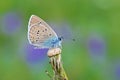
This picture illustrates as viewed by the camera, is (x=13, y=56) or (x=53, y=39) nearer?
(x=53, y=39)

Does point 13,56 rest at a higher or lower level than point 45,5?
lower

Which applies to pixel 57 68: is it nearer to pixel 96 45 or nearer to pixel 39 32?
pixel 39 32

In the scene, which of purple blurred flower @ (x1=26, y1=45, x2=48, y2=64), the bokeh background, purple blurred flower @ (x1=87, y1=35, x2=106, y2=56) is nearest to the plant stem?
the bokeh background

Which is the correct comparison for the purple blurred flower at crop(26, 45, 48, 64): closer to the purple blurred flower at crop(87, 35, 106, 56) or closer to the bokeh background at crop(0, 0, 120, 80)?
the bokeh background at crop(0, 0, 120, 80)

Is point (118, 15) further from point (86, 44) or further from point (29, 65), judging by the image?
point (29, 65)

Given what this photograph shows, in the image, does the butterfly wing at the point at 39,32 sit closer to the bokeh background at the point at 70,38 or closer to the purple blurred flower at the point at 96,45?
the bokeh background at the point at 70,38

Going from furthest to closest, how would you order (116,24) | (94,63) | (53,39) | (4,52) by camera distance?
(116,24)
(4,52)
(94,63)
(53,39)

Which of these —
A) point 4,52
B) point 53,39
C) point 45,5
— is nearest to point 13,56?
point 4,52
